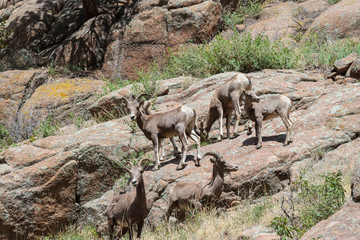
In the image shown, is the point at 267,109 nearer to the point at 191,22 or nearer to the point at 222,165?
the point at 222,165

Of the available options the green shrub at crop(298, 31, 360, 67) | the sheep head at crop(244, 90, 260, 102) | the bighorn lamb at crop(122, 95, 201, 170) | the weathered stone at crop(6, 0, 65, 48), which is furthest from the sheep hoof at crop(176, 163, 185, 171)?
the weathered stone at crop(6, 0, 65, 48)

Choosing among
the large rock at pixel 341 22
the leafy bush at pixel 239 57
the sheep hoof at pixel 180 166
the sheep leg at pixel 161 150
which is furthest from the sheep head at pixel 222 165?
the large rock at pixel 341 22

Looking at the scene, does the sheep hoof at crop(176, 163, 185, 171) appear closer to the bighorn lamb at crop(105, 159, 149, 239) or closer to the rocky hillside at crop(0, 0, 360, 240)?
the rocky hillside at crop(0, 0, 360, 240)

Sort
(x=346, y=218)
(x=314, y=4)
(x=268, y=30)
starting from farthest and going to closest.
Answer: (x=314, y=4) → (x=268, y=30) → (x=346, y=218)

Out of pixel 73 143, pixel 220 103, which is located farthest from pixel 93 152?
pixel 220 103

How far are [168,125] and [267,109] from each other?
222cm

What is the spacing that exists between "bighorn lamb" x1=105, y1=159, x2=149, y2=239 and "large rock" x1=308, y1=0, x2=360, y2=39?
10.6 metres

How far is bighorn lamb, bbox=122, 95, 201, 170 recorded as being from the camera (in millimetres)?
10039

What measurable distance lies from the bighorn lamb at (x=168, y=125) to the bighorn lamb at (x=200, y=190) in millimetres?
854

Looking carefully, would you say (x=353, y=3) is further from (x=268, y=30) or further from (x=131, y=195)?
(x=131, y=195)

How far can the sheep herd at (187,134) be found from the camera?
8.83m

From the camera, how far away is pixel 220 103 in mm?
11227

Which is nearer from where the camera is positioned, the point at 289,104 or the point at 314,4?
the point at 289,104

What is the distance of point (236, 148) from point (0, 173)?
5699 millimetres
